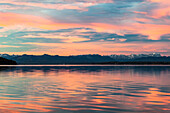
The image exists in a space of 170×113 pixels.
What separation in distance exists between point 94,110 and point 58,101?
5.59 metres

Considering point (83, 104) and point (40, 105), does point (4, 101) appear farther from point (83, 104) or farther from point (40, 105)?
point (83, 104)

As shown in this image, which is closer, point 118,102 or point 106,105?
point 106,105

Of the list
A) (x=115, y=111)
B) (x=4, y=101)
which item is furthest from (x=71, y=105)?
(x=4, y=101)

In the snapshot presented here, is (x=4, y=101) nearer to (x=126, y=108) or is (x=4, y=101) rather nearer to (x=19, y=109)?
(x=19, y=109)

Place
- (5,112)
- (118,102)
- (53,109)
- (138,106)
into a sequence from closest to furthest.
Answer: (5,112) < (53,109) < (138,106) < (118,102)

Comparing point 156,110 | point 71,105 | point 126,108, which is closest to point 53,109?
point 71,105

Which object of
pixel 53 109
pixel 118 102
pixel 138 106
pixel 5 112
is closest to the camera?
pixel 5 112

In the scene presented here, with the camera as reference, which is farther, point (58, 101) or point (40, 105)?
point (58, 101)

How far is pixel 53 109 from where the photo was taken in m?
20.7

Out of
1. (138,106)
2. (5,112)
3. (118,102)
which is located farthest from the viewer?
(118,102)

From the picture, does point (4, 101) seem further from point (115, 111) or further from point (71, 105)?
point (115, 111)

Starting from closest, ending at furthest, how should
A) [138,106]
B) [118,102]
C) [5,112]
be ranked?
[5,112] → [138,106] → [118,102]

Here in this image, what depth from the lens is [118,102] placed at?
24.2 meters

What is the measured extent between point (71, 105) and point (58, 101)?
2.61m
